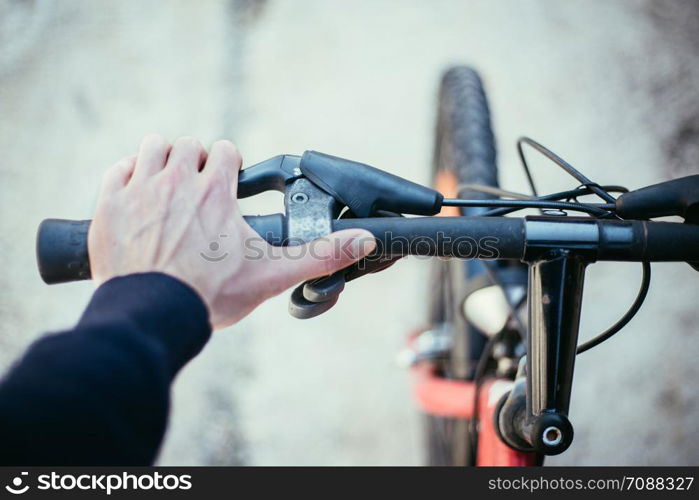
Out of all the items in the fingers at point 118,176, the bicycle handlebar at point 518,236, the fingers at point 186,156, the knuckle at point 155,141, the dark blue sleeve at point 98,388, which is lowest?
the dark blue sleeve at point 98,388

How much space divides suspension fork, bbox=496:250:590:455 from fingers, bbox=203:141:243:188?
290mm

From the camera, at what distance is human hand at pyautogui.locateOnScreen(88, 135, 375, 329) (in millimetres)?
502

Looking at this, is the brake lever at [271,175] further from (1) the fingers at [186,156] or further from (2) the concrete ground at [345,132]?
(2) the concrete ground at [345,132]

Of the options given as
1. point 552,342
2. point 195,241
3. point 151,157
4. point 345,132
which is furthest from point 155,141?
point 345,132

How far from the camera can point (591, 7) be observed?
189 cm

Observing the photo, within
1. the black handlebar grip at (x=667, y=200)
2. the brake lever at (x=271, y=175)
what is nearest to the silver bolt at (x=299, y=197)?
the brake lever at (x=271, y=175)

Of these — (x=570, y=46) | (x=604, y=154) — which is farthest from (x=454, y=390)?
(x=570, y=46)

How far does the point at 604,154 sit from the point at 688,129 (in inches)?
Answer: 9.7

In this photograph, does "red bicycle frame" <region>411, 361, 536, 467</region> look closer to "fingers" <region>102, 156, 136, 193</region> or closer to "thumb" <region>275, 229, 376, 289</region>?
"thumb" <region>275, 229, 376, 289</region>

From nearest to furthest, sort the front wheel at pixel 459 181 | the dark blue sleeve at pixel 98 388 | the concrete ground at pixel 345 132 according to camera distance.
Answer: the dark blue sleeve at pixel 98 388 < the front wheel at pixel 459 181 < the concrete ground at pixel 345 132

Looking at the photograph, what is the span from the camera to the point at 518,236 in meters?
0.53

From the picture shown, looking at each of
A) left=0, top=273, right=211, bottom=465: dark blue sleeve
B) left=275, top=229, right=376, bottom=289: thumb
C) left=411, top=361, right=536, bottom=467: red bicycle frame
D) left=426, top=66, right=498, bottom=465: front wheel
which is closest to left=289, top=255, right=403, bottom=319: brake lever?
left=275, top=229, right=376, bottom=289: thumb

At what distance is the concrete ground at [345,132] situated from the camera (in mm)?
1558

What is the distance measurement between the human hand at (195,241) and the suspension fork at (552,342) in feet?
0.54
